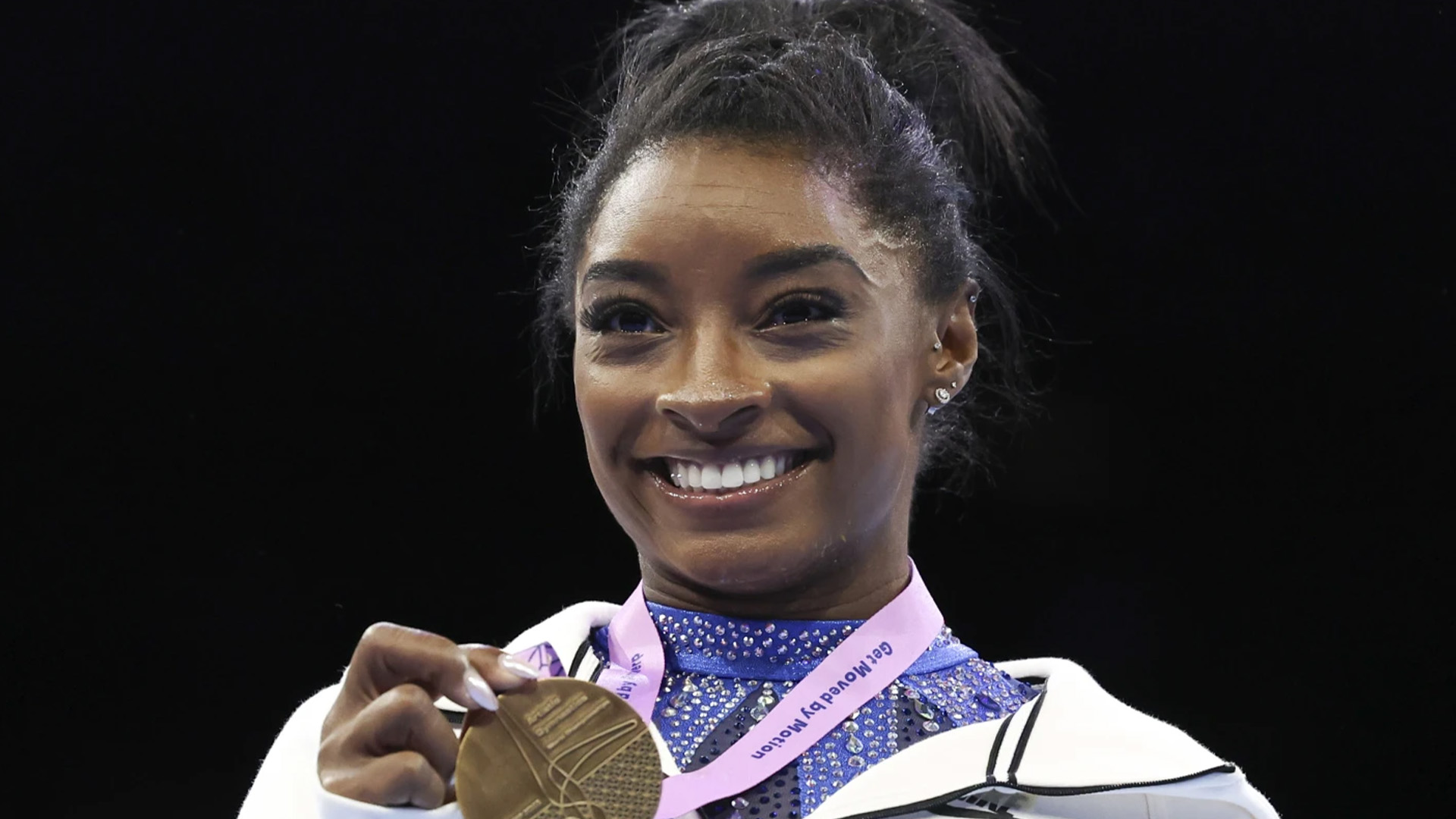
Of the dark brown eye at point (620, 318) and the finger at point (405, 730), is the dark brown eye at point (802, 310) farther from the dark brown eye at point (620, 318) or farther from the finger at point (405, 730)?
the finger at point (405, 730)

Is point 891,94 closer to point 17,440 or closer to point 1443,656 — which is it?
point 1443,656

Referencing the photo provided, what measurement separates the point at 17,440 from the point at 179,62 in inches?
29.8

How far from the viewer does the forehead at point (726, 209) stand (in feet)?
6.50

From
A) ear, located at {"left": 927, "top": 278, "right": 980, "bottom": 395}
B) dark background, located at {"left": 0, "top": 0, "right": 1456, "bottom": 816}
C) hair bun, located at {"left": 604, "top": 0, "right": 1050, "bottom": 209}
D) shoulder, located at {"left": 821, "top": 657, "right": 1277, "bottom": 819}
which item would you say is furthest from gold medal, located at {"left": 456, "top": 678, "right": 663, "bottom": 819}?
dark background, located at {"left": 0, "top": 0, "right": 1456, "bottom": 816}

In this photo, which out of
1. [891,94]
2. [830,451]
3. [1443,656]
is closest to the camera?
[830,451]

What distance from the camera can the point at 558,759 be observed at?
1640 mm

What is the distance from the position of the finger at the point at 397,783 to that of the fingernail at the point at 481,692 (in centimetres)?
10

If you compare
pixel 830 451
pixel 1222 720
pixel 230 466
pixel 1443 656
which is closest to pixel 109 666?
pixel 230 466

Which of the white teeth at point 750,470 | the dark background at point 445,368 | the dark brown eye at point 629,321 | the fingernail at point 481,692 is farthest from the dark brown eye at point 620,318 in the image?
the dark background at point 445,368

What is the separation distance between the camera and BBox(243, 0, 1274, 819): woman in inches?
74.2

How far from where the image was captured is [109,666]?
9.73 feet

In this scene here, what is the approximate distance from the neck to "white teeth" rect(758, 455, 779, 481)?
0.16m

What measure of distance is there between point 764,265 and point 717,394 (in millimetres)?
176

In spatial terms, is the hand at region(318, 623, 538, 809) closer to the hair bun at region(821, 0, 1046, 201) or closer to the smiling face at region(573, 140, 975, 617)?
the smiling face at region(573, 140, 975, 617)
